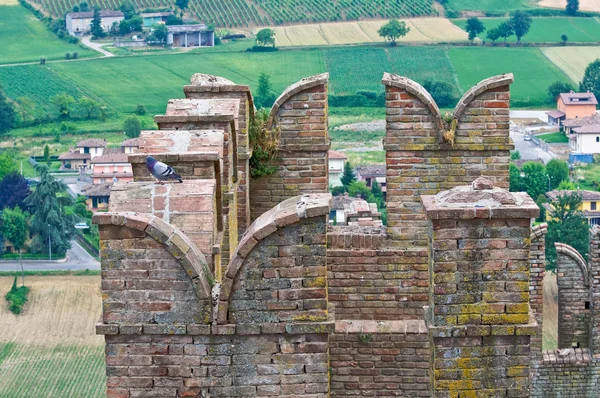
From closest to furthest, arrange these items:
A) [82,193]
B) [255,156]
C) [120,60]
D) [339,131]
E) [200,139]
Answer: [200,139], [255,156], [82,193], [339,131], [120,60]

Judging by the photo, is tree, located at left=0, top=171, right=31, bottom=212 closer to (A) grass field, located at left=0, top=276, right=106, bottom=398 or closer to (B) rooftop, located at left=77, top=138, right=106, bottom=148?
(B) rooftop, located at left=77, top=138, right=106, bottom=148

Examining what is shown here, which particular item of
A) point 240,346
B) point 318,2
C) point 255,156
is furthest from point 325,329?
point 318,2

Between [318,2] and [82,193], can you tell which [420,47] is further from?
[82,193]

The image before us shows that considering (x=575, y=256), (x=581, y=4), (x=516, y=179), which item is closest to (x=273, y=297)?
(x=575, y=256)

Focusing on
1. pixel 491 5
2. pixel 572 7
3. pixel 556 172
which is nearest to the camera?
pixel 556 172

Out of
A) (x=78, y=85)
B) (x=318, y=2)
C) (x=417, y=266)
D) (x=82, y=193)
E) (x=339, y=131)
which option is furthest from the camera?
(x=318, y=2)

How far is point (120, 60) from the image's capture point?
152 m

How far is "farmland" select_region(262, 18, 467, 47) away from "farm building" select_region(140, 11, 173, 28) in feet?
45.7

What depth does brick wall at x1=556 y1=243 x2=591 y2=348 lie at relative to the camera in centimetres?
1783

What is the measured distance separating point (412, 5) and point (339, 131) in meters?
44.3

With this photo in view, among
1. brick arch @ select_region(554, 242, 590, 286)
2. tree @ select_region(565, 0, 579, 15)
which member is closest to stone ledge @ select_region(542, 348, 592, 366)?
brick arch @ select_region(554, 242, 590, 286)

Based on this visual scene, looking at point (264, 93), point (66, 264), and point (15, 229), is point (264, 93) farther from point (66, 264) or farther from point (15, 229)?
point (66, 264)

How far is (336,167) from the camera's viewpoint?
11569 centimetres

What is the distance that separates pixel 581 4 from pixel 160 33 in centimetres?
5130
